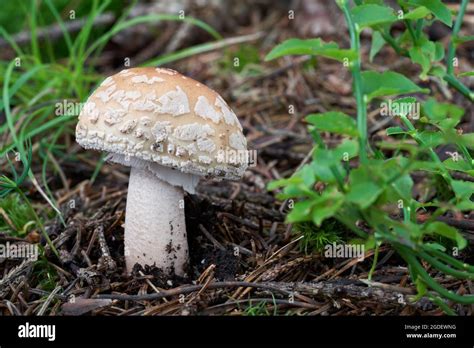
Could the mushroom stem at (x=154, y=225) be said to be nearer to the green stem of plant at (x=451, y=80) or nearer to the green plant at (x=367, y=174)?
the green plant at (x=367, y=174)

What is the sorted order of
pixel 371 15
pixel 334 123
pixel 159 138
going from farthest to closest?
pixel 159 138
pixel 371 15
pixel 334 123

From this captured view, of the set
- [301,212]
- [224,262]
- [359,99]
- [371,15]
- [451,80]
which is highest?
[371,15]

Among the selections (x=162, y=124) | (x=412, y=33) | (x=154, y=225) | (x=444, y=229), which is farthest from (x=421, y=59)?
(x=154, y=225)

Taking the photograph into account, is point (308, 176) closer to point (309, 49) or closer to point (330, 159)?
point (330, 159)

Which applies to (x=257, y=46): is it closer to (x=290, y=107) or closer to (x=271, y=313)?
(x=290, y=107)

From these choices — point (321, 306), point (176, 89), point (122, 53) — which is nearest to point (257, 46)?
point (122, 53)

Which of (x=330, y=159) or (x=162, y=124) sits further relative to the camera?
(x=162, y=124)

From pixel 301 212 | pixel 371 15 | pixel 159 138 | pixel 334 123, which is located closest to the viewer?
pixel 301 212
